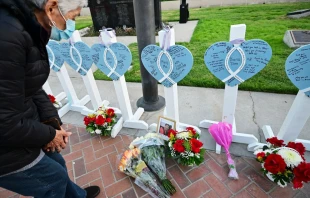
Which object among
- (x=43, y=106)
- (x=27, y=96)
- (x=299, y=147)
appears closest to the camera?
(x=27, y=96)

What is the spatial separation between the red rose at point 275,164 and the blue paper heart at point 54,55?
3.04 meters

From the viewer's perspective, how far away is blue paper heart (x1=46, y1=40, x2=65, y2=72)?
113 inches

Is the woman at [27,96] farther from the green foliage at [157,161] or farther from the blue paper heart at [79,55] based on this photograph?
the blue paper heart at [79,55]

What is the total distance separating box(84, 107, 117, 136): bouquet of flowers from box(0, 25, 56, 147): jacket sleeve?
1.61 meters

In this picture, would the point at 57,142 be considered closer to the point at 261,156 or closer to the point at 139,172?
the point at 139,172

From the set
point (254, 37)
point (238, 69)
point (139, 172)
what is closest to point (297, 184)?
point (238, 69)

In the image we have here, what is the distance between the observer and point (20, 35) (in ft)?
3.11

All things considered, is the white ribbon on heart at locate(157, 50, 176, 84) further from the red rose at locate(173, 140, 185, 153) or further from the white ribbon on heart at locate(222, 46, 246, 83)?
the red rose at locate(173, 140, 185, 153)

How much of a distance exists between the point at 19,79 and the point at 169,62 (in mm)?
1449

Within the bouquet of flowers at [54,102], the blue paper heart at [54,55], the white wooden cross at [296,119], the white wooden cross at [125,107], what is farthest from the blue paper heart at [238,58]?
the bouquet of flowers at [54,102]

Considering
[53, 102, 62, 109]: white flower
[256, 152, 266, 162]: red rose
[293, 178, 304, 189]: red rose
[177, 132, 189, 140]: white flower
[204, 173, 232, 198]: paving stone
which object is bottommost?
[204, 173, 232, 198]: paving stone

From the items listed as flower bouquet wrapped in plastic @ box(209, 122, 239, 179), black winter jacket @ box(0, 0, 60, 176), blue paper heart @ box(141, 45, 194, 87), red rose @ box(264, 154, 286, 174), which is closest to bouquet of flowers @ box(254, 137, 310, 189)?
red rose @ box(264, 154, 286, 174)

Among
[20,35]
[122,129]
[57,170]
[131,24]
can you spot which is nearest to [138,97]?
[122,129]

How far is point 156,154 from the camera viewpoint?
7.34 ft
